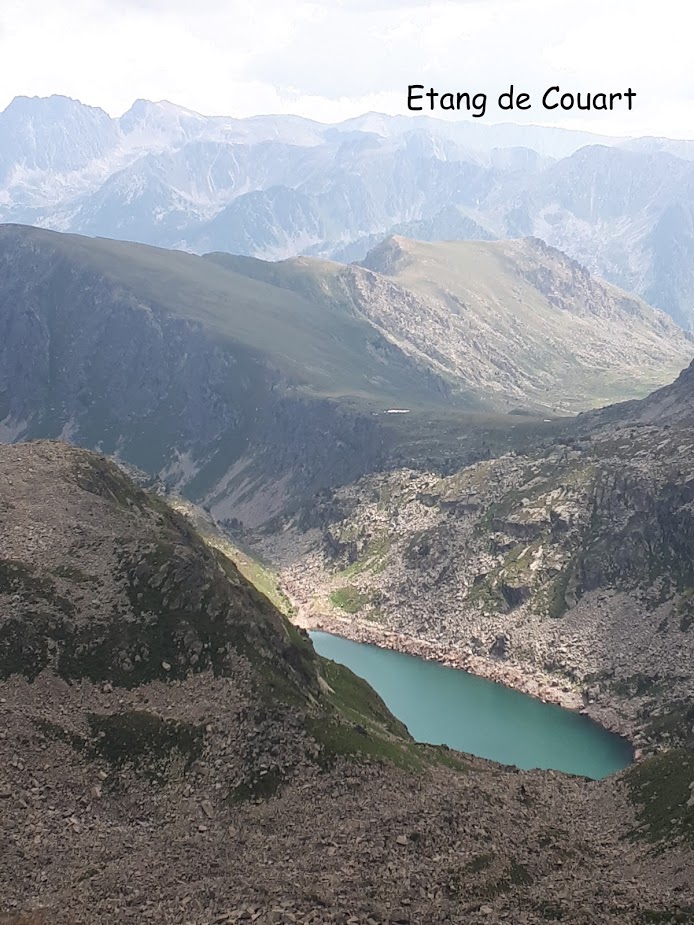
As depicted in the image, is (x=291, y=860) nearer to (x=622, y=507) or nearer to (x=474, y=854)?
(x=474, y=854)

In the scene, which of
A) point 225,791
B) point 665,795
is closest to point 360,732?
point 225,791

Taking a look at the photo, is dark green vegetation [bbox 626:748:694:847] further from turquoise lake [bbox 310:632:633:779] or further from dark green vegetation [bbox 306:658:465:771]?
turquoise lake [bbox 310:632:633:779]

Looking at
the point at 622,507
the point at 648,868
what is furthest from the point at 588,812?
the point at 622,507

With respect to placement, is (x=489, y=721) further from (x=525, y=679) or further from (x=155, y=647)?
(x=155, y=647)

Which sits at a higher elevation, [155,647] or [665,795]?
[155,647]

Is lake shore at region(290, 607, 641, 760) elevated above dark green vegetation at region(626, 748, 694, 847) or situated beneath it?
situated beneath

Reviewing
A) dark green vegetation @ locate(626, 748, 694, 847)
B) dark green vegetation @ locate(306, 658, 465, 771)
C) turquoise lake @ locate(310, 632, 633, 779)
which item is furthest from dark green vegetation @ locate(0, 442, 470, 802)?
turquoise lake @ locate(310, 632, 633, 779)

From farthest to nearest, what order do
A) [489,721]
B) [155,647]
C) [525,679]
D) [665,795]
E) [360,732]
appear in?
[525,679] → [489,721] → [360,732] → [155,647] → [665,795]
